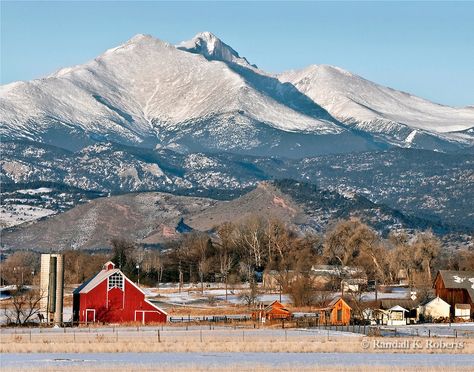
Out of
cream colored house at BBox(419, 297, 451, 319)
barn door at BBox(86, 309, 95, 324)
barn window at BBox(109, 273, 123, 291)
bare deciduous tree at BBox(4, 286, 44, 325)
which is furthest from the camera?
cream colored house at BBox(419, 297, 451, 319)

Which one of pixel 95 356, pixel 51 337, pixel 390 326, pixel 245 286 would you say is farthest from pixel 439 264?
pixel 95 356

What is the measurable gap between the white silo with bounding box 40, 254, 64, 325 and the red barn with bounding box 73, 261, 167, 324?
4.31 ft

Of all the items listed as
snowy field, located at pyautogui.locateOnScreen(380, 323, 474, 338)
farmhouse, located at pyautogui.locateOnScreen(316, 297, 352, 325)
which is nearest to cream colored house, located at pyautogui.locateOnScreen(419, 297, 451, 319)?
snowy field, located at pyautogui.locateOnScreen(380, 323, 474, 338)

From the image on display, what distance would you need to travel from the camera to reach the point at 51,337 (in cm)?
7625

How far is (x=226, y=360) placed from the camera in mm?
62062

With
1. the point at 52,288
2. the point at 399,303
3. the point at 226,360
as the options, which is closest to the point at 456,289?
the point at 399,303

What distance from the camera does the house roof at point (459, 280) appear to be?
4323 inches

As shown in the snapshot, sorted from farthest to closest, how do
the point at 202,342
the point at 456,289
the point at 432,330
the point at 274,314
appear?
the point at 456,289 < the point at 274,314 < the point at 432,330 < the point at 202,342

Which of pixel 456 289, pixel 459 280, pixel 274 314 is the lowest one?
pixel 274 314

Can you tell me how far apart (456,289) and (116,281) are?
95.2ft

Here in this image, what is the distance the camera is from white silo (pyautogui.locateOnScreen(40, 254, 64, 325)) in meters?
95.4

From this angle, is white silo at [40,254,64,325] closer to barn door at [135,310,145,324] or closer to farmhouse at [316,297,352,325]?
barn door at [135,310,145,324]

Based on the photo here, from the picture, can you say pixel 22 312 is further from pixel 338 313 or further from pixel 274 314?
pixel 338 313

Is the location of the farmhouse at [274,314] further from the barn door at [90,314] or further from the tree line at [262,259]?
the tree line at [262,259]
